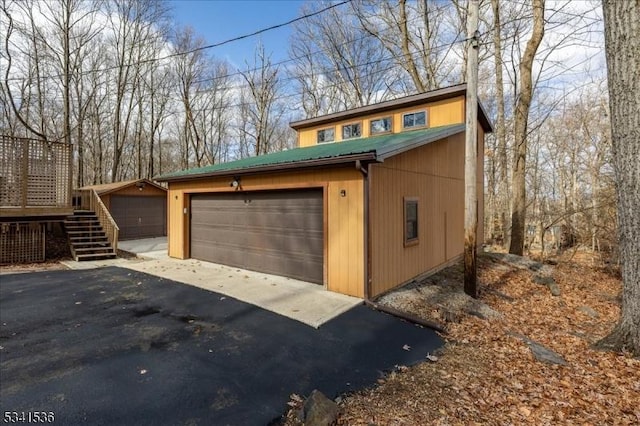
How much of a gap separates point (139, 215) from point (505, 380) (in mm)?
16192

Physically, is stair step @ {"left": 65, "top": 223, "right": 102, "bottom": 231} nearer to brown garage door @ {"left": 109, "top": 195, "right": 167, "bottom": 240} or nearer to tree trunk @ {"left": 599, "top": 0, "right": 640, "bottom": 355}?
brown garage door @ {"left": 109, "top": 195, "right": 167, "bottom": 240}

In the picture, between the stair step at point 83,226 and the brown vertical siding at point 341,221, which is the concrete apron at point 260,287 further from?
the stair step at point 83,226

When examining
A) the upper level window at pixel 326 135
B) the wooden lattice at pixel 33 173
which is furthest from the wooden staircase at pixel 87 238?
the upper level window at pixel 326 135

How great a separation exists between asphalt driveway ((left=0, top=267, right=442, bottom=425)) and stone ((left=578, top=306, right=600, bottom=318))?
434 cm

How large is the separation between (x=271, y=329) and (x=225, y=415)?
5.88 ft

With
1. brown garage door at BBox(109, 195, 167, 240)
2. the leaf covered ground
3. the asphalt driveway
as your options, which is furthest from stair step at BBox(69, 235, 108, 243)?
the leaf covered ground

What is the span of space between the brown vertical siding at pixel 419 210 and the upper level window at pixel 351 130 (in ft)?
9.86

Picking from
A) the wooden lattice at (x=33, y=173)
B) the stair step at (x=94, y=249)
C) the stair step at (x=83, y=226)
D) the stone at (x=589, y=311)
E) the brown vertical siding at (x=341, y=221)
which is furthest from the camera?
the stair step at (x=83, y=226)

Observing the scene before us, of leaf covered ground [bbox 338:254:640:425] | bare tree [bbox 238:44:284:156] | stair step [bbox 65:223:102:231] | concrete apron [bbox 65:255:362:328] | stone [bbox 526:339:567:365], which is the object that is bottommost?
stone [bbox 526:339:567:365]

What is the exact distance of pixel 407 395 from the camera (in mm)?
3285

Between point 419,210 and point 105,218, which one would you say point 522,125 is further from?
point 105,218

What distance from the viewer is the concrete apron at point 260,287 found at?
526 cm

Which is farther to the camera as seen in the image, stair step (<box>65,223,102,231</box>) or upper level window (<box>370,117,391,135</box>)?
stair step (<box>65,223,102,231</box>)

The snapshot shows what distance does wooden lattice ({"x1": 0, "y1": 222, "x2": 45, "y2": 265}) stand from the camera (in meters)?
9.14
